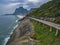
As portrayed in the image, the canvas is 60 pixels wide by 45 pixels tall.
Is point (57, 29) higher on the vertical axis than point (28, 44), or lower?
higher

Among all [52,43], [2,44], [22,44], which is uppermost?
[52,43]

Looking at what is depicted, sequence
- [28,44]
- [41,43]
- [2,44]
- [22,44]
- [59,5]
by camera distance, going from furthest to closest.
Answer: [59,5]
[2,44]
[22,44]
[28,44]
[41,43]

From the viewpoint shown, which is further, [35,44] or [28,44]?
[28,44]

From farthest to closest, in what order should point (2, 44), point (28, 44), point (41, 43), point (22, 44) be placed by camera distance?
point (2, 44) < point (22, 44) < point (28, 44) < point (41, 43)

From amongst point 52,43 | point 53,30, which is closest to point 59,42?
point 52,43

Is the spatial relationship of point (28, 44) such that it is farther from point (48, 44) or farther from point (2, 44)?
point (2, 44)

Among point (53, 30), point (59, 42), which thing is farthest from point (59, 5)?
point (59, 42)

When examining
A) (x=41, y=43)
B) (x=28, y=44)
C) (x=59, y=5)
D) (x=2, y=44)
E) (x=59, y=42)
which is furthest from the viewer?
(x=59, y=5)

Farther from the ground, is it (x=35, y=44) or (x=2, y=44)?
(x=35, y=44)

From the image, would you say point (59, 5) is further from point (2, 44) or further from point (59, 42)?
point (59, 42)
